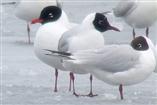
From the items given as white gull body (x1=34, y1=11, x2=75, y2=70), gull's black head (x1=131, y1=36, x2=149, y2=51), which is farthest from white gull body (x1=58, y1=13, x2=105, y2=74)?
gull's black head (x1=131, y1=36, x2=149, y2=51)

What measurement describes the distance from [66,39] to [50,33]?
1.56 ft

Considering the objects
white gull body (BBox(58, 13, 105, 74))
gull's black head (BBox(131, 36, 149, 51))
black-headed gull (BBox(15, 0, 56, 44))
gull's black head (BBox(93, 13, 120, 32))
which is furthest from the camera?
black-headed gull (BBox(15, 0, 56, 44))

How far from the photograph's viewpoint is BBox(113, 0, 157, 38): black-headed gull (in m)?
10.9

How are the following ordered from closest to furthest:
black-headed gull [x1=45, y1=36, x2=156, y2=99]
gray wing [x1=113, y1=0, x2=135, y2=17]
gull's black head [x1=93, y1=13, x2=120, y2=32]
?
black-headed gull [x1=45, y1=36, x2=156, y2=99], gull's black head [x1=93, y1=13, x2=120, y2=32], gray wing [x1=113, y1=0, x2=135, y2=17]

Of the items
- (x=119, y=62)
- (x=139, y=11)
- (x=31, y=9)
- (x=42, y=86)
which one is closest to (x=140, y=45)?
(x=119, y=62)

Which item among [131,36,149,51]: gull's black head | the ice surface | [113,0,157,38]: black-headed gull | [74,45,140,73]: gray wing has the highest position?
[131,36,149,51]: gull's black head

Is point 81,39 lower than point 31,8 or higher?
higher

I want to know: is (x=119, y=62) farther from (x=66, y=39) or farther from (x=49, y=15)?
(x=49, y=15)

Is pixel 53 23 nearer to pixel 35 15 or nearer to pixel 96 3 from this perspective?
pixel 35 15

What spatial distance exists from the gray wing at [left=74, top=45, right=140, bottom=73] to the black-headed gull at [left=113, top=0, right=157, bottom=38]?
153 inches

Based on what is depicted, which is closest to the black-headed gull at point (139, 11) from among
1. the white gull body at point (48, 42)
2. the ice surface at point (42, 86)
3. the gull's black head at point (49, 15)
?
Result: the ice surface at point (42, 86)

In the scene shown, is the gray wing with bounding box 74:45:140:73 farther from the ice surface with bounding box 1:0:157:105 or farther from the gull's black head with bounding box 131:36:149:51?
the ice surface with bounding box 1:0:157:105

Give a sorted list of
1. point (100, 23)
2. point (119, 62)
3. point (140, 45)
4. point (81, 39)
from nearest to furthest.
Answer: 1. point (119, 62)
2. point (140, 45)
3. point (81, 39)
4. point (100, 23)

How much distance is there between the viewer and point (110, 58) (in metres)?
7.04
